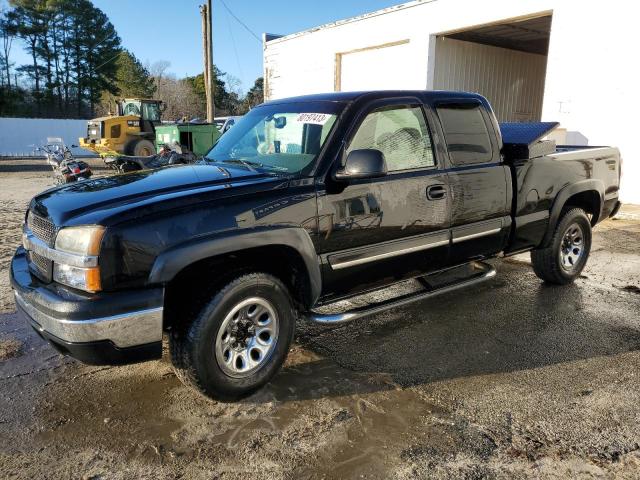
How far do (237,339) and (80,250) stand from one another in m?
1.06

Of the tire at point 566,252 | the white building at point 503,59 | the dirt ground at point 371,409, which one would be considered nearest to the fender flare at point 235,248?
the dirt ground at point 371,409

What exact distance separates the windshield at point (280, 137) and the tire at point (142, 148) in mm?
17566

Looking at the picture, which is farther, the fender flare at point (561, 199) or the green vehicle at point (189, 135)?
the green vehicle at point (189, 135)

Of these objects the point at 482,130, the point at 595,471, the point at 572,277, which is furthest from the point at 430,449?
the point at 572,277

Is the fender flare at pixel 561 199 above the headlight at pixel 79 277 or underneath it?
above

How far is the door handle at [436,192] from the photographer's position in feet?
13.2

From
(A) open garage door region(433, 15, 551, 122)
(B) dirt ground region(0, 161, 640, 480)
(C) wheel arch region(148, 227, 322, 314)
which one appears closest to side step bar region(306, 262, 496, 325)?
(C) wheel arch region(148, 227, 322, 314)

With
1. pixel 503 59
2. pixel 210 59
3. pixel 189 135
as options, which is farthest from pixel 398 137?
pixel 210 59

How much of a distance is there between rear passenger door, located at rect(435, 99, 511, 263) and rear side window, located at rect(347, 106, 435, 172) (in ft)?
0.74

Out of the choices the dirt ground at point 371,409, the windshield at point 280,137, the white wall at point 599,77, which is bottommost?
the dirt ground at point 371,409

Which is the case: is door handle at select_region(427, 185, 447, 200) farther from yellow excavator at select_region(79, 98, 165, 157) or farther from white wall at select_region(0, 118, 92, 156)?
white wall at select_region(0, 118, 92, 156)

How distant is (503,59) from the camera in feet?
55.1

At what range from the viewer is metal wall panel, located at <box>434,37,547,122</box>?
14656 millimetres

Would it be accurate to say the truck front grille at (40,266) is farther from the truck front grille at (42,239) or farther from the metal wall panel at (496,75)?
the metal wall panel at (496,75)
